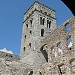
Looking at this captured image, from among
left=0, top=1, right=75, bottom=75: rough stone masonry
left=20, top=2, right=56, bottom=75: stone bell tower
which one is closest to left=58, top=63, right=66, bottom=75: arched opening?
left=0, top=1, right=75, bottom=75: rough stone masonry

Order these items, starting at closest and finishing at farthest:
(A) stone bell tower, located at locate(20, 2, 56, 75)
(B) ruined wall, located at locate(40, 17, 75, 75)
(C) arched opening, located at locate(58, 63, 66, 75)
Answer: (B) ruined wall, located at locate(40, 17, 75, 75), (C) arched opening, located at locate(58, 63, 66, 75), (A) stone bell tower, located at locate(20, 2, 56, 75)

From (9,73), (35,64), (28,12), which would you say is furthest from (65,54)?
(28,12)

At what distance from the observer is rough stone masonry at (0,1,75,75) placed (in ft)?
63.0

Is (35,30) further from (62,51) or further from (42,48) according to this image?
(62,51)

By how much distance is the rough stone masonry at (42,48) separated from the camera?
63.0 feet

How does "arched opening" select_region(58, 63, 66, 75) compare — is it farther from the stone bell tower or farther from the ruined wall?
the stone bell tower

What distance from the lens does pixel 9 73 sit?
21078 millimetres

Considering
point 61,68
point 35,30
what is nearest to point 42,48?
point 35,30

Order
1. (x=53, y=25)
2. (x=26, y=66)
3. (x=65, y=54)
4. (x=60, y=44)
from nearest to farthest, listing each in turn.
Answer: (x=65, y=54) → (x=60, y=44) → (x=26, y=66) → (x=53, y=25)

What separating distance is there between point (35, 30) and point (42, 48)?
116 inches

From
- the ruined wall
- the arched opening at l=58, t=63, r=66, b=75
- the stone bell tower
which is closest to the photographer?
the ruined wall

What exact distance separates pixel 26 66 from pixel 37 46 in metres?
3.14

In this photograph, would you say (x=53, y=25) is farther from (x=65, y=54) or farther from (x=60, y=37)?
(x=65, y=54)

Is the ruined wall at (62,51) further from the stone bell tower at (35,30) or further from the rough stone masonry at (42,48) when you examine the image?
the stone bell tower at (35,30)
